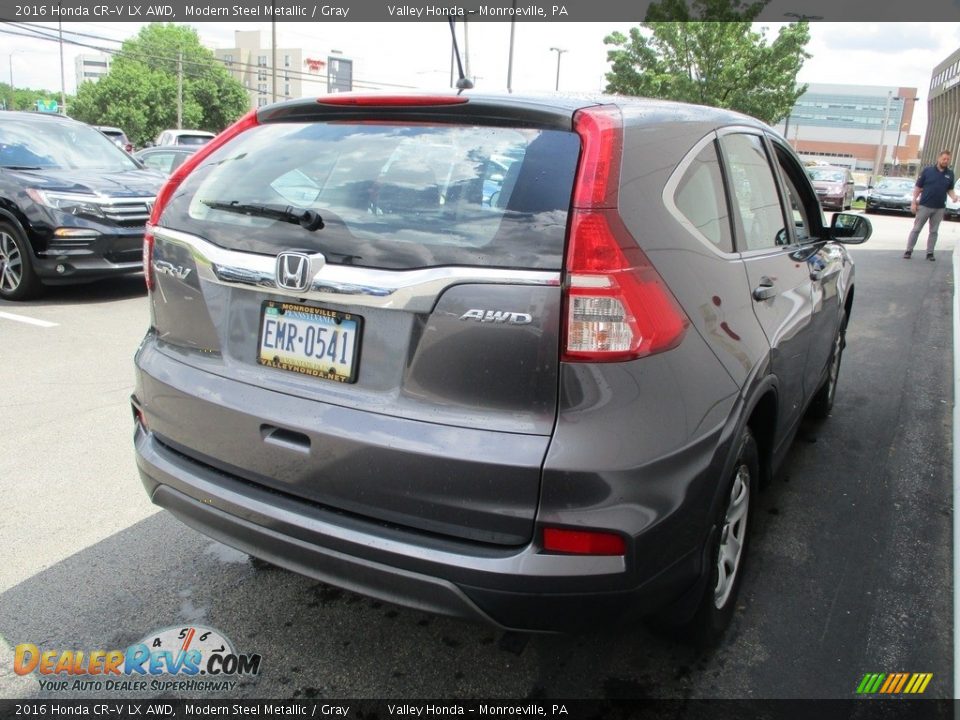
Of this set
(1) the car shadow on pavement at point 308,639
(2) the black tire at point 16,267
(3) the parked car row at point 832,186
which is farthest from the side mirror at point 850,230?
(3) the parked car row at point 832,186

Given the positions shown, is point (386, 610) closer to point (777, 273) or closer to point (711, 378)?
point (711, 378)

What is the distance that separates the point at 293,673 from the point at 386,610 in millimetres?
445

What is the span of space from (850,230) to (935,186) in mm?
10078

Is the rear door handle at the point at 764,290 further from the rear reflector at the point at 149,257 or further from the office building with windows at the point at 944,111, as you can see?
the office building with windows at the point at 944,111

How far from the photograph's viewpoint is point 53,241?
7266 mm

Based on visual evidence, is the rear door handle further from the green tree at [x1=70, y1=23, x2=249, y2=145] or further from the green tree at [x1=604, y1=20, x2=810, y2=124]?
the green tree at [x1=70, y1=23, x2=249, y2=145]

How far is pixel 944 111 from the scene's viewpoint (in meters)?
63.2

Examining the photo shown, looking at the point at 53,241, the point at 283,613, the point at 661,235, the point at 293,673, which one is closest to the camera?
the point at 661,235

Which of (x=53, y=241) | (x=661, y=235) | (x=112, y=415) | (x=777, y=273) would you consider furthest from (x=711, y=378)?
(x=53, y=241)

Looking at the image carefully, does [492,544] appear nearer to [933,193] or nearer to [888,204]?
[933,193]

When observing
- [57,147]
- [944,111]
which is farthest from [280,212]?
[944,111]

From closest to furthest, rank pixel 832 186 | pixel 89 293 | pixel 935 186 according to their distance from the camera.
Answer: pixel 89 293, pixel 935 186, pixel 832 186

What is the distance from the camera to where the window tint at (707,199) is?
7.50 feet

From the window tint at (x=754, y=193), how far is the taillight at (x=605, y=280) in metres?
0.87
